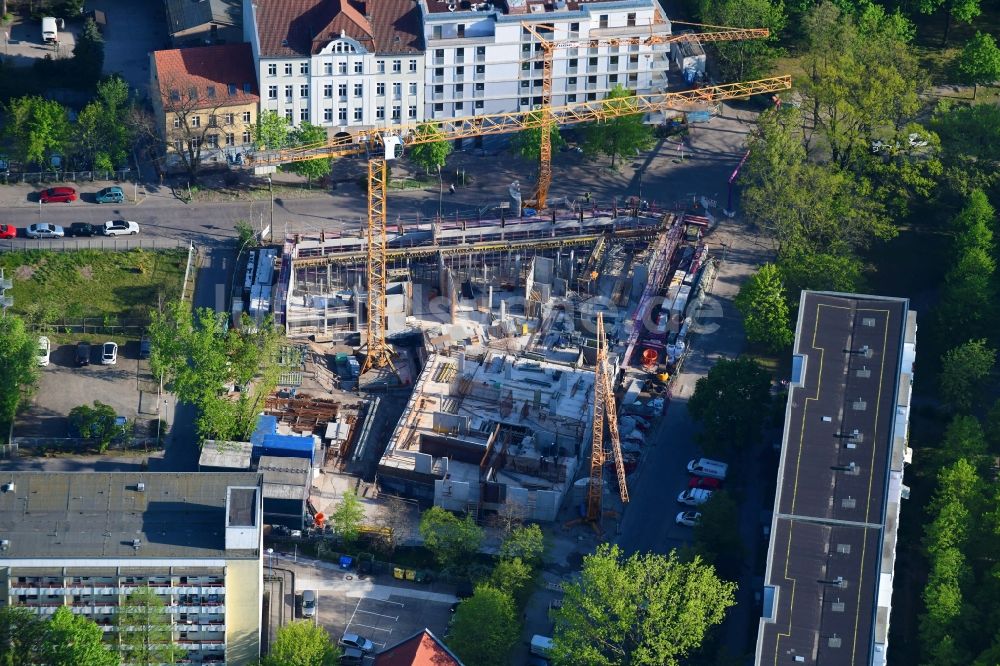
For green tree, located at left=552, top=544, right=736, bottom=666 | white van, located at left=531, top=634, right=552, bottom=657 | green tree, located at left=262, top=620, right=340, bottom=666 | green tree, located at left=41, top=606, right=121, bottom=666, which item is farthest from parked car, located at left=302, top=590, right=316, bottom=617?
green tree, located at left=552, top=544, right=736, bottom=666

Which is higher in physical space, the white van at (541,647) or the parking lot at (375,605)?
the parking lot at (375,605)

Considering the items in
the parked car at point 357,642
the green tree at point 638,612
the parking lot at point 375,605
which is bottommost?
the parked car at point 357,642

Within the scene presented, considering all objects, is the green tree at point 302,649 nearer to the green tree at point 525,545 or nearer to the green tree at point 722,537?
the green tree at point 525,545

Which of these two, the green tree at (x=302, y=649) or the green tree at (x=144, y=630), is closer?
the green tree at (x=302, y=649)

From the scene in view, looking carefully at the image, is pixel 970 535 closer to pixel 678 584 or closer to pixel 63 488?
pixel 678 584

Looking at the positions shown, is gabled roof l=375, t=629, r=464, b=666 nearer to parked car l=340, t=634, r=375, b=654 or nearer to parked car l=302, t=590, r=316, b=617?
parked car l=340, t=634, r=375, b=654

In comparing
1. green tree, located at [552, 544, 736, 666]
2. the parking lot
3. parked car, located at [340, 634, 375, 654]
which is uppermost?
green tree, located at [552, 544, 736, 666]

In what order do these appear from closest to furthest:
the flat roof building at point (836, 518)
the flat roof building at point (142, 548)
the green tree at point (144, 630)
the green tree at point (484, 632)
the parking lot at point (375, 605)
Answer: the flat roof building at point (836, 518), the flat roof building at point (142, 548), the green tree at point (144, 630), the green tree at point (484, 632), the parking lot at point (375, 605)

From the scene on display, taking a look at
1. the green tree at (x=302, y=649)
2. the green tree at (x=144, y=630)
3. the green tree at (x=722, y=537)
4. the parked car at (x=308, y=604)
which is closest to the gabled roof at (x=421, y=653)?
the green tree at (x=302, y=649)

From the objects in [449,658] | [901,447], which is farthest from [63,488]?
[901,447]
